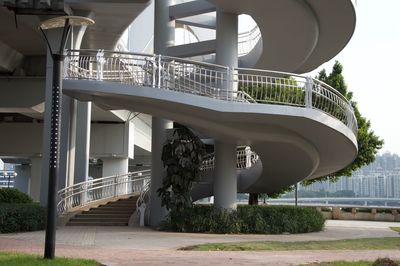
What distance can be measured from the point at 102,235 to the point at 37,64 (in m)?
15.2

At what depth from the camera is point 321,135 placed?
56.7 ft

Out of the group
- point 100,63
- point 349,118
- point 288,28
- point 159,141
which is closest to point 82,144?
point 159,141

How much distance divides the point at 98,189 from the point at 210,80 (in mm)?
10515

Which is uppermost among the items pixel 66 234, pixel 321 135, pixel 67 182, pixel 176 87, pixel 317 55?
pixel 317 55

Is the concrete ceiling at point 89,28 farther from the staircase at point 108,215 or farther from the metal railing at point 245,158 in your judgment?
the staircase at point 108,215

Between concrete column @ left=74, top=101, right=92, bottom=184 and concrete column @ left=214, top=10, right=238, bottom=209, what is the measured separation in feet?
25.7

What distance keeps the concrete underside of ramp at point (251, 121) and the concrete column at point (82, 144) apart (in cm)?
763

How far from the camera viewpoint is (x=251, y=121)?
16062 mm

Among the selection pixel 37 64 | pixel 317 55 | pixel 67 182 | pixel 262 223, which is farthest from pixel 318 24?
pixel 37 64

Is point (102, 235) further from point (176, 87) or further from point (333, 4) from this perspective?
point (333, 4)

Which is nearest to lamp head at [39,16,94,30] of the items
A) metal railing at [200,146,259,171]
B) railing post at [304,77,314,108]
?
railing post at [304,77,314,108]

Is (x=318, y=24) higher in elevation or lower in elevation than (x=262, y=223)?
higher

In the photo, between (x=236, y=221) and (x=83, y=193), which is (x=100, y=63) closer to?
(x=236, y=221)

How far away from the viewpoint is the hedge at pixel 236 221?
1727cm
